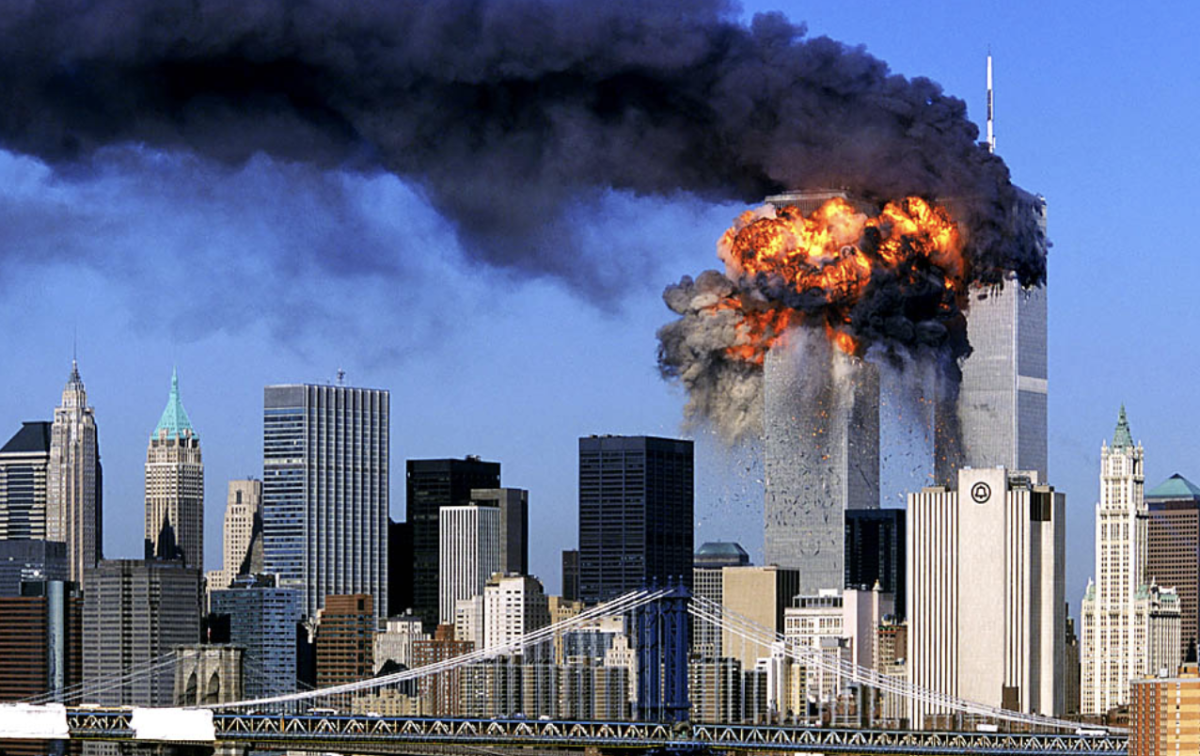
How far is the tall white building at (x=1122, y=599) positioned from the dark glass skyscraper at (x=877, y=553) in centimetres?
724

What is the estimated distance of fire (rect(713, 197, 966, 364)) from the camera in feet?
133

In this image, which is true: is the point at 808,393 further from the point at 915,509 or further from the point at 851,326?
the point at 915,509

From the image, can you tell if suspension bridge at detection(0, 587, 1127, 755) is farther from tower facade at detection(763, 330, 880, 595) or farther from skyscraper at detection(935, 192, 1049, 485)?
skyscraper at detection(935, 192, 1049, 485)

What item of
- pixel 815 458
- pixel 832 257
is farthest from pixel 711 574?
pixel 832 257

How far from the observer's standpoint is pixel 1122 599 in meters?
126

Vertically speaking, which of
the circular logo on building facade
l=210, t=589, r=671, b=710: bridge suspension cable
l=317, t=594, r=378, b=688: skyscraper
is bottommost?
l=317, t=594, r=378, b=688: skyscraper

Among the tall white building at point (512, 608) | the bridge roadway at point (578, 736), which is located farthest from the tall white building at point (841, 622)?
the bridge roadway at point (578, 736)

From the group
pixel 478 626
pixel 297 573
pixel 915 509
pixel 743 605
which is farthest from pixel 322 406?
pixel 915 509

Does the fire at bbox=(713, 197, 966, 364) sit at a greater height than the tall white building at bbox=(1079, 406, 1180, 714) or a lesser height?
greater

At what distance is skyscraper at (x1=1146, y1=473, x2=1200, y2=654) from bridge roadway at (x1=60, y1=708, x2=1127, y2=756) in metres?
63.1

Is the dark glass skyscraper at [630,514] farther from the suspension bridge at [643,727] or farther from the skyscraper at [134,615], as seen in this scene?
the suspension bridge at [643,727]

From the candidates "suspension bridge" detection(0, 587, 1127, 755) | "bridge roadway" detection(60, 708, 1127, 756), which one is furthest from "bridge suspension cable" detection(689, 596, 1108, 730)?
"bridge roadway" detection(60, 708, 1127, 756)

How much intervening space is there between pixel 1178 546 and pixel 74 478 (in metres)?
51.3

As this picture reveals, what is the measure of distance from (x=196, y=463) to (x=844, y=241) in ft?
410
